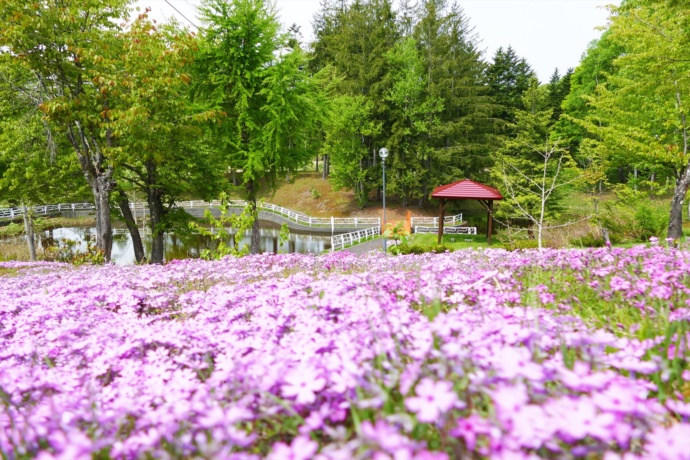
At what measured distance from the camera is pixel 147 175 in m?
16.2

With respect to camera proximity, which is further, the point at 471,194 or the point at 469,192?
the point at 469,192

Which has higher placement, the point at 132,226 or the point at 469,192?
the point at 469,192

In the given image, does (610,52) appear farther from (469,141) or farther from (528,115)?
(528,115)

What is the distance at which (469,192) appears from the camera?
71.1 feet

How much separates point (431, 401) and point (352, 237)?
1035 inches

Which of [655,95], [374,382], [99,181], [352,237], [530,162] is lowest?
[352,237]

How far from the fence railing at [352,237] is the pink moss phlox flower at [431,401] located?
23.4 meters

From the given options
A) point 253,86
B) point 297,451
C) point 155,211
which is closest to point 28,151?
point 155,211

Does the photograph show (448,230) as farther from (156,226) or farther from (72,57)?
(72,57)

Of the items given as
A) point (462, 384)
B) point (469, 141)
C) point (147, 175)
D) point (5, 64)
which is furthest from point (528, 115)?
point (462, 384)

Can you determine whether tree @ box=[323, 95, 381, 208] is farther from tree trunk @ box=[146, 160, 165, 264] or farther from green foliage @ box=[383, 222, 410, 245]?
tree trunk @ box=[146, 160, 165, 264]

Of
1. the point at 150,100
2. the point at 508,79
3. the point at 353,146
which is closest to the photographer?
the point at 150,100

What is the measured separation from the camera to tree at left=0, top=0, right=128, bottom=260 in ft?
34.9

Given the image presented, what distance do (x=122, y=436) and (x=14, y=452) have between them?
0.29m
